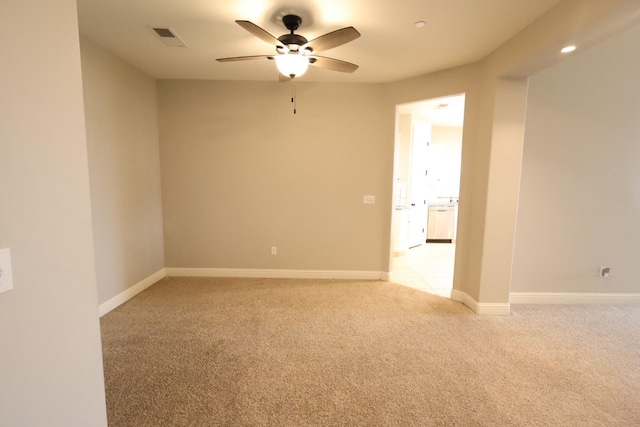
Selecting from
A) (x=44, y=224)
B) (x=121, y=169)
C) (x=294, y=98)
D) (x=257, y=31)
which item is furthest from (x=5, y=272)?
(x=294, y=98)

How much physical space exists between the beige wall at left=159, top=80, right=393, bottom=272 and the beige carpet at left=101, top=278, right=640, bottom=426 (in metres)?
0.84

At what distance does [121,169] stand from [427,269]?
15.1 ft

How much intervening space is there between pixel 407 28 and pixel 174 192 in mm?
3514

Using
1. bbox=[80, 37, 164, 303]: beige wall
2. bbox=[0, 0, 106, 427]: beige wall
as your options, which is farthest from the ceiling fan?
bbox=[80, 37, 164, 303]: beige wall

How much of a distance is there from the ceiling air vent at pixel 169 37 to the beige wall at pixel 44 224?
6.50 feet

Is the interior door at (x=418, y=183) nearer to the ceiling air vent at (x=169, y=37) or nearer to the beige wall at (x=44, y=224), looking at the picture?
the ceiling air vent at (x=169, y=37)

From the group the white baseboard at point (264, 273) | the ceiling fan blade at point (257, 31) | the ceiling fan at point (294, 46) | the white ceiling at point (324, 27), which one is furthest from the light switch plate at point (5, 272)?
the white baseboard at point (264, 273)

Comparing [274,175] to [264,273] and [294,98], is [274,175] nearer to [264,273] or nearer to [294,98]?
[294,98]

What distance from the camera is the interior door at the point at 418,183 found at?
585 cm

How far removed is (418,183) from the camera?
6172 millimetres

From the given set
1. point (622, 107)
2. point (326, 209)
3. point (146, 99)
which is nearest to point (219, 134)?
point (146, 99)

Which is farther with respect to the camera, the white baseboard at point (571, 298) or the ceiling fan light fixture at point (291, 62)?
the white baseboard at point (571, 298)

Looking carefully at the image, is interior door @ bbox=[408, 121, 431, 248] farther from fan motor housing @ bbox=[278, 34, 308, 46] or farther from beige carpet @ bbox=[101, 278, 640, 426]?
fan motor housing @ bbox=[278, 34, 308, 46]

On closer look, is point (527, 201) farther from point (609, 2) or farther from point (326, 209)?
point (326, 209)
